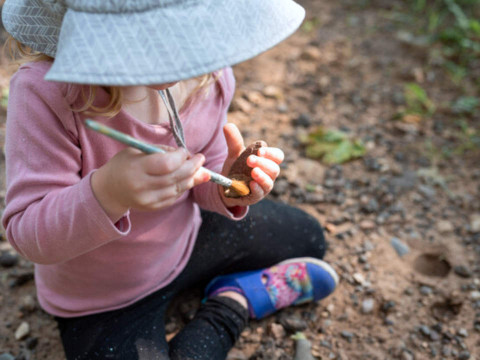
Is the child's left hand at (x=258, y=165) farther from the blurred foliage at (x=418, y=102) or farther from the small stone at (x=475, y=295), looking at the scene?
the blurred foliage at (x=418, y=102)

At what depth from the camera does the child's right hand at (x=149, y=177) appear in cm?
87

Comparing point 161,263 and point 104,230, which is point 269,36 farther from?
point 161,263

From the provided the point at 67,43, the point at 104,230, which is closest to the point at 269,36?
the point at 67,43

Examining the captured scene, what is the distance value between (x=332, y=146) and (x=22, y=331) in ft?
4.95

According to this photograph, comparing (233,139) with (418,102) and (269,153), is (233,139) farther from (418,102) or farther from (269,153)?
(418,102)

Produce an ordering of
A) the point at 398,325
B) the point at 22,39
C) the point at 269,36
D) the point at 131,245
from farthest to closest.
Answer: the point at 398,325, the point at 131,245, the point at 22,39, the point at 269,36

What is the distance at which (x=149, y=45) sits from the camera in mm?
771

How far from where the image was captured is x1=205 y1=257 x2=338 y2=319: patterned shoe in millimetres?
1563

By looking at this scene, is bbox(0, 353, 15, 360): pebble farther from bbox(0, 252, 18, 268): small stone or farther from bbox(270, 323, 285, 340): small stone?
bbox(270, 323, 285, 340): small stone

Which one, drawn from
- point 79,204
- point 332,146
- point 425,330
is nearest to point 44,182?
Result: point 79,204

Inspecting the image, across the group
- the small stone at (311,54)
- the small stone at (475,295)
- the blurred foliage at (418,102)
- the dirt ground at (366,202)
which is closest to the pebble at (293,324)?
the dirt ground at (366,202)

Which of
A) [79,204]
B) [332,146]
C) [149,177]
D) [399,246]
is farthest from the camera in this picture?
[332,146]

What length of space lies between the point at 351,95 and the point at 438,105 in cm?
46

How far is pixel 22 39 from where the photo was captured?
0.98 m
